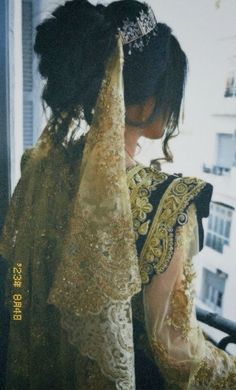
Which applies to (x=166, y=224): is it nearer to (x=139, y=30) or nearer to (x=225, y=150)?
(x=139, y=30)

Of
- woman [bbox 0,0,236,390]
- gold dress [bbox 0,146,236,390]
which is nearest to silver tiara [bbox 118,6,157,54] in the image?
woman [bbox 0,0,236,390]

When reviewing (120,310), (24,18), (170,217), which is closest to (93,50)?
(170,217)

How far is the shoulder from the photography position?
0.54 meters

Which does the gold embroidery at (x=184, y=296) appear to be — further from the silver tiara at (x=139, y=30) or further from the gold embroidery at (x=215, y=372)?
the silver tiara at (x=139, y=30)

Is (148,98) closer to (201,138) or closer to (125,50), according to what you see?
(125,50)

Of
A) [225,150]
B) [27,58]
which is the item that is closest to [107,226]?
[27,58]

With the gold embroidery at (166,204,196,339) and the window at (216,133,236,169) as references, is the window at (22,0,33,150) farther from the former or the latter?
the window at (216,133,236,169)

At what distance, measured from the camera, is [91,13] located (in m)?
0.53

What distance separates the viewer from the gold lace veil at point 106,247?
485 mm

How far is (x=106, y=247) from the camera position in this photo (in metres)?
0.49

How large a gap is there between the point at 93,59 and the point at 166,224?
298mm

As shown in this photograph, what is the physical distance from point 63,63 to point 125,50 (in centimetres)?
11

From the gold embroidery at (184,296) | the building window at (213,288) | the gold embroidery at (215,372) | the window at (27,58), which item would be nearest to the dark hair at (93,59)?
the gold embroidery at (184,296)

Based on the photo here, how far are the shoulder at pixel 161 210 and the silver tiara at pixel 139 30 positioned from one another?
0.23 m
